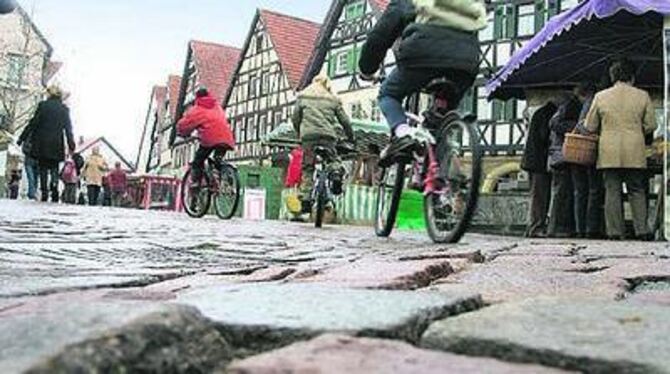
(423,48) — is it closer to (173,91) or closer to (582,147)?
(582,147)

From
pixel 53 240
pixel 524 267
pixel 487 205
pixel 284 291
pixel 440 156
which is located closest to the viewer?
pixel 284 291

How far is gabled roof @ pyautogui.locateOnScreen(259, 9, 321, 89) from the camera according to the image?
3828 centimetres

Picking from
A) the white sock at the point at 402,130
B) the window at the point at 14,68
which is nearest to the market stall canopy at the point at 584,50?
the white sock at the point at 402,130

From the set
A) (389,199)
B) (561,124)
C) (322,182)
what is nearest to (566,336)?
(389,199)

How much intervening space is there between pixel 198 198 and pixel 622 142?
15.5ft

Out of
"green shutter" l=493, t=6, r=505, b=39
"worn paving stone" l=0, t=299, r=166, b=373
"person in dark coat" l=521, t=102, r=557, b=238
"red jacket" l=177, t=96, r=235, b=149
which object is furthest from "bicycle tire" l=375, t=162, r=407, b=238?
"green shutter" l=493, t=6, r=505, b=39

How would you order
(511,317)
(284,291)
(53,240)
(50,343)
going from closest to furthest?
(50,343) → (511,317) → (284,291) → (53,240)

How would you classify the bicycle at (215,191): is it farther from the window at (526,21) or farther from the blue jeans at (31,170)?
the window at (526,21)

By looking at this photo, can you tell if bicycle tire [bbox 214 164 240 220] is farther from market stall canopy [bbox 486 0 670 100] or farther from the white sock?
the white sock

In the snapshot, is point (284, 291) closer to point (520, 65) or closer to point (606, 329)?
point (606, 329)

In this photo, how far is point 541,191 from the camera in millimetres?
9555

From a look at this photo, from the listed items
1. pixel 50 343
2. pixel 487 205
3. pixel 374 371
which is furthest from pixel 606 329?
pixel 487 205

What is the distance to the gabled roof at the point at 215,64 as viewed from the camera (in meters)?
48.6

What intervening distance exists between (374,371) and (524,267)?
199 centimetres
